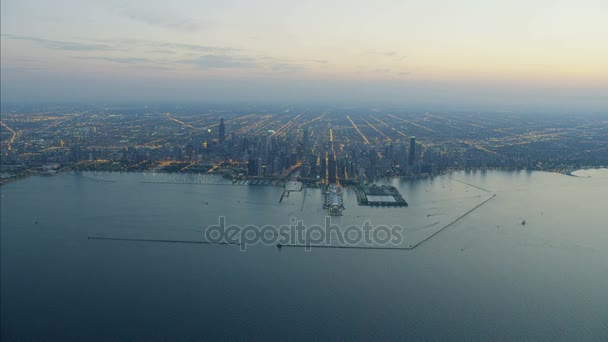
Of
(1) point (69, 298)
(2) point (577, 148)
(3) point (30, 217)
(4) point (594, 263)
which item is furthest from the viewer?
(2) point (577, 148)

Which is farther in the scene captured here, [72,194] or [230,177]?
[230,177]

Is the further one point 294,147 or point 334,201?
point 294,147

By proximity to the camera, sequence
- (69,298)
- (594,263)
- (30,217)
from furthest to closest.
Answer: (30,217) < (594,263) < (69,298)

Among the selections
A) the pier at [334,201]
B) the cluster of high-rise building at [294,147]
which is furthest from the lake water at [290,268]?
the cluster of high-rise building at [294,147]

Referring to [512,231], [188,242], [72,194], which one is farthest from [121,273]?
[512,231]

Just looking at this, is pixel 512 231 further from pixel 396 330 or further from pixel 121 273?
pixel 121 273

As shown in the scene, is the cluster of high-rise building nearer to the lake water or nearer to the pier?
the pier

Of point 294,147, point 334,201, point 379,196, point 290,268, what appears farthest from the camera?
point 294,147

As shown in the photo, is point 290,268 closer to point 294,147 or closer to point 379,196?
point 379,196

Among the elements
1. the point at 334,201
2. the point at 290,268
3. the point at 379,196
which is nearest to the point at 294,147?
the point at 379,196
